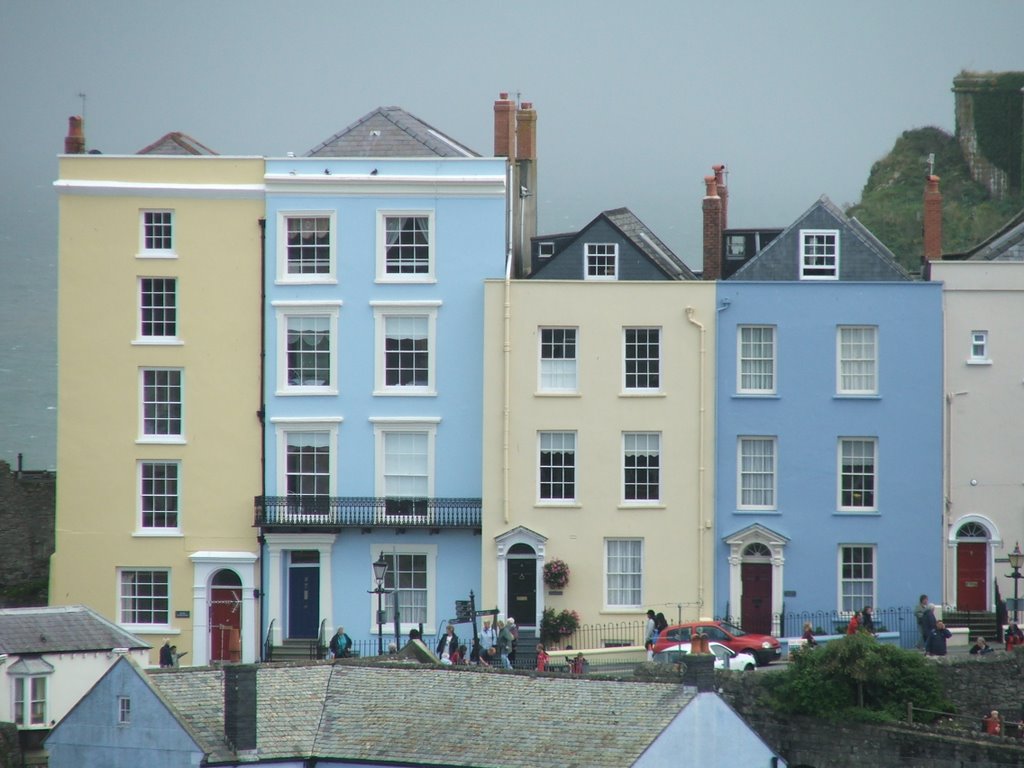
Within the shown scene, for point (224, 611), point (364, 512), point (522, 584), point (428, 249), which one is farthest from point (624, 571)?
point (224, 611)

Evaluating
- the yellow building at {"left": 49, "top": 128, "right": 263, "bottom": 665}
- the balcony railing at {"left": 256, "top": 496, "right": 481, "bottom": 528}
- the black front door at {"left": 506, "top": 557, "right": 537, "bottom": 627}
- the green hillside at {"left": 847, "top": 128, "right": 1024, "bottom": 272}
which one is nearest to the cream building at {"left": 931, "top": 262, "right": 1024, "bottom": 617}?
the black front door at {"left": 506, "top": 557, "right": 537, "bottom": 627}

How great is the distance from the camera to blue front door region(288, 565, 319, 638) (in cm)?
5831

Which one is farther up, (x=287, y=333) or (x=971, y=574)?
(x=287, y=333)

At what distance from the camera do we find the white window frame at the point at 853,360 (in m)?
57.9

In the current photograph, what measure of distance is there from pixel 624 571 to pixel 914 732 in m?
12.9

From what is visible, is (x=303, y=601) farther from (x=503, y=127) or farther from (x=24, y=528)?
→ (x=503, y=127)

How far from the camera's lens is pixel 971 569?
5778 cm

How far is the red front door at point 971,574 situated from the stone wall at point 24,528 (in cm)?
2538

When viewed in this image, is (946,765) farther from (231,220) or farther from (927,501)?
(231,220)

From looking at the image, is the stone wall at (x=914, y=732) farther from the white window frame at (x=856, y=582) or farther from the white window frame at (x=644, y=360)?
the white window frame at (x=644, y=360)

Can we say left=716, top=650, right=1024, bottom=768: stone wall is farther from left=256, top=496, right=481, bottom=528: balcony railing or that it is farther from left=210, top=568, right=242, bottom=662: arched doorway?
left=210, top=568, right=242, bottom=662: arched doorway

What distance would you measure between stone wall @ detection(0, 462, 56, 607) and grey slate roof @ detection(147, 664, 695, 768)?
1809 cm

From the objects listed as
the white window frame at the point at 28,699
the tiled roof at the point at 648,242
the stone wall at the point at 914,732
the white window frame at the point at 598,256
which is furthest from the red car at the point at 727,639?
the white window frame at the point at 28,699

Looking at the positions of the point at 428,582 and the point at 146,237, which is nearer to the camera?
the point at 428,582
